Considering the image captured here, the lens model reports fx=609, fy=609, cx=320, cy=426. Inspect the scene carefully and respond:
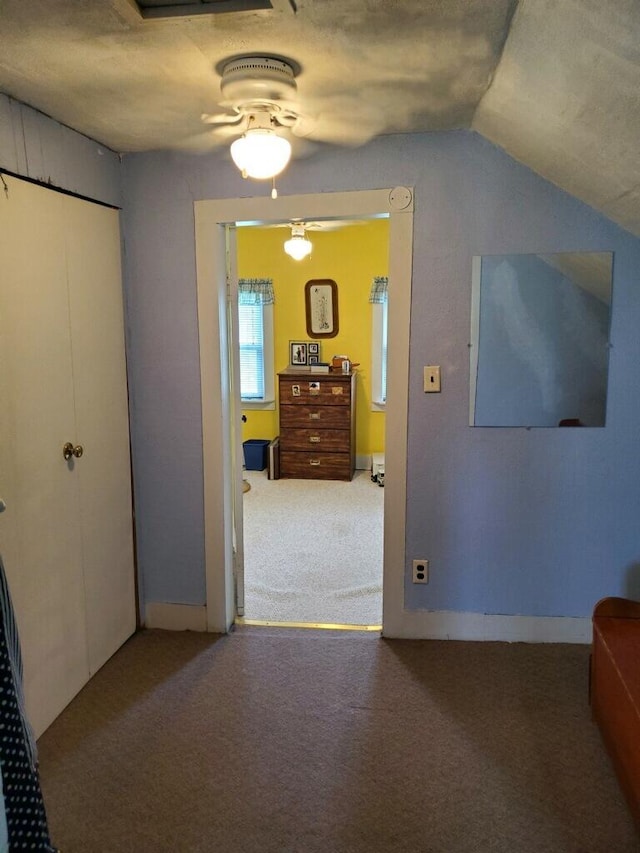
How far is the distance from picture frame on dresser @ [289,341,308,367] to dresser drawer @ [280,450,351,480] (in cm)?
91

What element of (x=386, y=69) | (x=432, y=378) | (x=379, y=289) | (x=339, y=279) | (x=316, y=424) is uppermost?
(x=386, y=69)

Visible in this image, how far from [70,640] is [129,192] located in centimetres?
188

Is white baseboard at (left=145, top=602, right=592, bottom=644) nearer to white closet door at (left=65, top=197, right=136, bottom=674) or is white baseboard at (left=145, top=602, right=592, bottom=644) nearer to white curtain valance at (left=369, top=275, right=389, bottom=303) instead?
white closet door at (left=65, top=197, right=136, bottom=674)

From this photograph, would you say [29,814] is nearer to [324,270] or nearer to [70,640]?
[70,640]

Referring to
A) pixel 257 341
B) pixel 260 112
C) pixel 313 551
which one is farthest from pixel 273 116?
pixel 257 341

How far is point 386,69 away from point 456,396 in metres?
1.30

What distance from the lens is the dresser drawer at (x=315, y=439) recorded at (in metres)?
5.65

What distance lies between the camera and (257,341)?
20.2 feet

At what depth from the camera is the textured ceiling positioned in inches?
54.9

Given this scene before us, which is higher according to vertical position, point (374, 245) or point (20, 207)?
point (374, 245)

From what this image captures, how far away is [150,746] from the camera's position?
211 cm

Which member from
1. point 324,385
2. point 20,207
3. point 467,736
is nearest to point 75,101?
point 20,207

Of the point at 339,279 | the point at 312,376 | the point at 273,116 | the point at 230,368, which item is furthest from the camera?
the point at 339,279

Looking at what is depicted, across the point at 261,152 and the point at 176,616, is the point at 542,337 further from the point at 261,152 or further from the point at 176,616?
the point at 176,616
